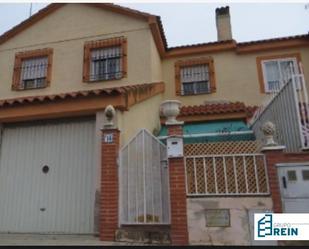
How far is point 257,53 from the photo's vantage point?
59.1 ft

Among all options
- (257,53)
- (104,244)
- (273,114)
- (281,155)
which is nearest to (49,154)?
(104,244)

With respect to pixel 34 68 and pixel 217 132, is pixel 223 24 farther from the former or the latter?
pixel 34 68

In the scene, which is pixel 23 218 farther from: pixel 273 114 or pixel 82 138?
pixel 273 114

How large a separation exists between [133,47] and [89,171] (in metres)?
8.79

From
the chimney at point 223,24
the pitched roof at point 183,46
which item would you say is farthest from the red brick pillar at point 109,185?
the chimney at point 223,24

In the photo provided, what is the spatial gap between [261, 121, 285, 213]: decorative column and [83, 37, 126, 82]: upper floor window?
9774 mm

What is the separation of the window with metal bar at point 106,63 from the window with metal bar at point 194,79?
4417 mm

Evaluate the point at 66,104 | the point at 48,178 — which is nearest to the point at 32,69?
the point at 66,104

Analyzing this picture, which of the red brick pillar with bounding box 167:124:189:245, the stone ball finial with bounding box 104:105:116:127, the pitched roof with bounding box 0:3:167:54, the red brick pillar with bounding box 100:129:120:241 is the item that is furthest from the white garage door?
the pitched roof with bounding box 0:3:167:54

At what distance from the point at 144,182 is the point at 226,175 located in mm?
2555

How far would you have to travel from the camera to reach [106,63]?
650 inches

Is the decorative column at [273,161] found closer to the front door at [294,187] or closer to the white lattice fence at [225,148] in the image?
the front door at [294,187]

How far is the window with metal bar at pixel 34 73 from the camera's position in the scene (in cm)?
1711

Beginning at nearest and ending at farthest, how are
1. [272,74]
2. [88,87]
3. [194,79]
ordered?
1. [88,87]
2. [272,74]
3. [194,79]
